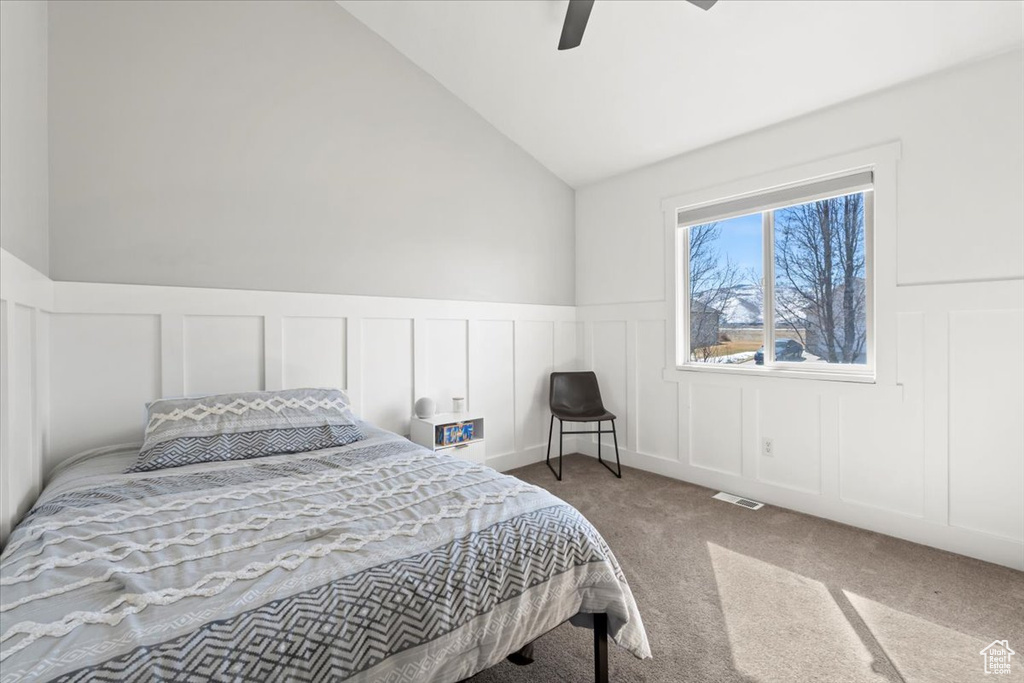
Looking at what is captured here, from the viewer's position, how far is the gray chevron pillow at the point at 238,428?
1838 millimetres

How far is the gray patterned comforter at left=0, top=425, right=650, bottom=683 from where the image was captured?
0.81 m

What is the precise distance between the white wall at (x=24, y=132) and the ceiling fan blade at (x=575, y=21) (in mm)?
2108

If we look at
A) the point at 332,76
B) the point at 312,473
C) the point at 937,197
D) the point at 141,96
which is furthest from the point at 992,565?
the point at 141,96

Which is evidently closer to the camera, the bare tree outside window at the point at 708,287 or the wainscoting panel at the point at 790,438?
the wainscoting panel at the point at 790,438

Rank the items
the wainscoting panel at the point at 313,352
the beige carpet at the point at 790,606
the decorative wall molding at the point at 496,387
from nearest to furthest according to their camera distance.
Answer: the beige carpet at the point at 790,606
the decorative wall molding at the point at 496,387
the wainscoting panel at the point at 313,352

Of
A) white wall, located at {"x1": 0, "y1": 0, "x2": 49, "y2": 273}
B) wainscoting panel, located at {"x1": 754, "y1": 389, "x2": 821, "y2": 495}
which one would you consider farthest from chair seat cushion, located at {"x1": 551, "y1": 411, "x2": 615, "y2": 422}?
white wall, located at {"x1": 0, "y1": 0, "x2": 49, "y2": 273}

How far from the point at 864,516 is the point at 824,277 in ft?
4.77

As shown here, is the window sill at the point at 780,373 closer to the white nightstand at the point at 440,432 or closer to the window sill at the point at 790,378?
the window sill at the point at 790,378

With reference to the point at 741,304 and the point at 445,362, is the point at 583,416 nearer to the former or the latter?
the point at 445,362

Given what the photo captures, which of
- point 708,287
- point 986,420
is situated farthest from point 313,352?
point 986,420

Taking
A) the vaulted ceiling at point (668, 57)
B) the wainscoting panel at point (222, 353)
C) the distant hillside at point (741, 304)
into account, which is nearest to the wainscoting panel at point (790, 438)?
the distant hillside at point (741, 304)

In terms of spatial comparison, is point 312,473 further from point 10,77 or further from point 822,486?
point 822,486

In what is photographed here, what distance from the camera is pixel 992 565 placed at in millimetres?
2188

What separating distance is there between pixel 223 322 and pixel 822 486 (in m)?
3.63
